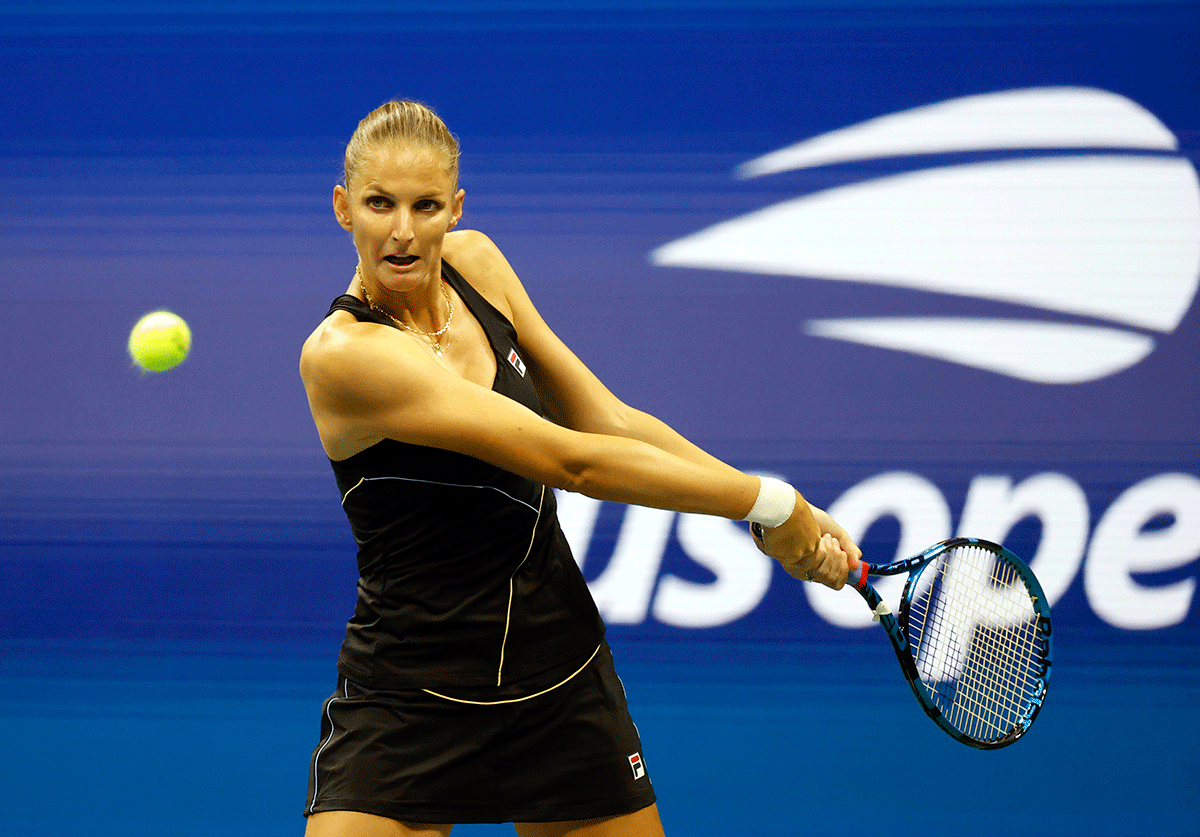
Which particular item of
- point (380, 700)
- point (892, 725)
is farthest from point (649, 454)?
point (892, 725)

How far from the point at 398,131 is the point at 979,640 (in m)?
1.77

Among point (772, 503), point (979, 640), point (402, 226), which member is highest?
point (402, 226)

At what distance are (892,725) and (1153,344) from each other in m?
1.27

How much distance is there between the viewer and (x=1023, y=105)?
9.78ft

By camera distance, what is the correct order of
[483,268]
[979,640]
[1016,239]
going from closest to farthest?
[483,268] → [979,640] → [1016,239]

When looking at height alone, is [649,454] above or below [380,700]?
above

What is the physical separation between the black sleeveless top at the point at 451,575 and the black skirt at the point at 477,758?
1.5 inches

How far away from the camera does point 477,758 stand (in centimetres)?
168

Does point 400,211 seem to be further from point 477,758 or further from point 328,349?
point 477,758

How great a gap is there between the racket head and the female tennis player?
56 cm

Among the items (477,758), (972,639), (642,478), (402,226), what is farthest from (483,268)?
(972,639)

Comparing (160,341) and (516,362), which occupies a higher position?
(160,341)

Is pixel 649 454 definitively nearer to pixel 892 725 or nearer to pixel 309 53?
pixel 892 725

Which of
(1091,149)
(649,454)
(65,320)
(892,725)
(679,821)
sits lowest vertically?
(679,821)
